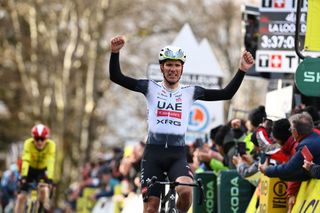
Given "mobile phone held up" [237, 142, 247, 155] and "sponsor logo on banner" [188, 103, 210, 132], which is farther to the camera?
"sponsor logo on banner" [188, 103, 210, 132]

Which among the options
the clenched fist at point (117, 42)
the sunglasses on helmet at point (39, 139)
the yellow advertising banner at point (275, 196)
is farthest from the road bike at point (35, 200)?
the clenched fist at point (117, 42)

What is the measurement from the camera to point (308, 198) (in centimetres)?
1250

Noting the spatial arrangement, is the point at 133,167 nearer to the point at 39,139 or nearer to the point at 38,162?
the point at 38,162

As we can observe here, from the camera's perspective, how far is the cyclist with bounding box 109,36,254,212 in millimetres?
12492

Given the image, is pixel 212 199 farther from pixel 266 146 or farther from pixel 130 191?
pixel 130 191

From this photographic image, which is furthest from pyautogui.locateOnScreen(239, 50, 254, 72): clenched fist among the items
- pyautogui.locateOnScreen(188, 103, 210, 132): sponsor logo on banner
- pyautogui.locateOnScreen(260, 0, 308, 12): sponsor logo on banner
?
pyautogui.locateOnScreen(188, 103, 210, 132): sponsor logo on banner

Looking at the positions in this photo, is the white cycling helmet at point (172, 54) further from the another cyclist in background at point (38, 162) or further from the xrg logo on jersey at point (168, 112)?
the another cyclist in background at point (38, 162)

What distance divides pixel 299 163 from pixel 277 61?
5614mm

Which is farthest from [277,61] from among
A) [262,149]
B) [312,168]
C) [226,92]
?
[312,168]

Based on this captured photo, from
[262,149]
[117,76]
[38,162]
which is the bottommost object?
[38,162]

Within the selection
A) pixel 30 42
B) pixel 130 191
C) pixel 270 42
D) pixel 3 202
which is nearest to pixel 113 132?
pixel 30 42

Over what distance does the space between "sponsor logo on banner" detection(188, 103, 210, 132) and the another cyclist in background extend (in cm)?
277

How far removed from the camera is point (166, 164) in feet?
41.5

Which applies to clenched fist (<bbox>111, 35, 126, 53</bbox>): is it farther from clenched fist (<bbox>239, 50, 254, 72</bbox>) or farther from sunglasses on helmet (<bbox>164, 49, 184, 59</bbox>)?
clenched fist (<bbox>239, 50, 254, 72</bbox>)
